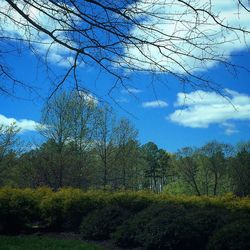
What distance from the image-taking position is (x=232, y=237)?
8.80 m

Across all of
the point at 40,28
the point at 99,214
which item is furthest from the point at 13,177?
the point at 40,28

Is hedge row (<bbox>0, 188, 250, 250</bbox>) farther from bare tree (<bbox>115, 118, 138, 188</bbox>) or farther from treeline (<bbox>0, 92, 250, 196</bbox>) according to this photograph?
bare tree (<bbox>115, 118, 138, 188</bbox>)

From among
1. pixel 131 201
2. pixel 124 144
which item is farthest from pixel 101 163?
pixel 131 201

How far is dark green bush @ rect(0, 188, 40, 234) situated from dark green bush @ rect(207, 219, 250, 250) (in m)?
7.26

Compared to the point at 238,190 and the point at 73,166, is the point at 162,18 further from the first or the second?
the point at 238,190

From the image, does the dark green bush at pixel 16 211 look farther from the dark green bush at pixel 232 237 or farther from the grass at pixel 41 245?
the dark green bush at pixel 232 237

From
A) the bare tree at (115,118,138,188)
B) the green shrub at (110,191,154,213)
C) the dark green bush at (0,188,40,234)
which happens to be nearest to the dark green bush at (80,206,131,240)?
the green shrub at (110,191,154,213)

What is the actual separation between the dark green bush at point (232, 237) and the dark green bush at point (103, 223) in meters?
3.74

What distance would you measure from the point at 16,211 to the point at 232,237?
7828 mm

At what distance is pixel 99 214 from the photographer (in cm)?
1292

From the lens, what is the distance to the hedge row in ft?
32.3

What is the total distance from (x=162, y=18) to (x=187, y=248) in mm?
7150

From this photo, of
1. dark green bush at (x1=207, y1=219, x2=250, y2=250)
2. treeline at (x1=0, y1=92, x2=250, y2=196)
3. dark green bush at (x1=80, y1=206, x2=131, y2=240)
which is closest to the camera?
dark green bush at (x1=207, y1=219, x2=250, y2=250)

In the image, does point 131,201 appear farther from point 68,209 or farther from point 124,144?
point 124,144
